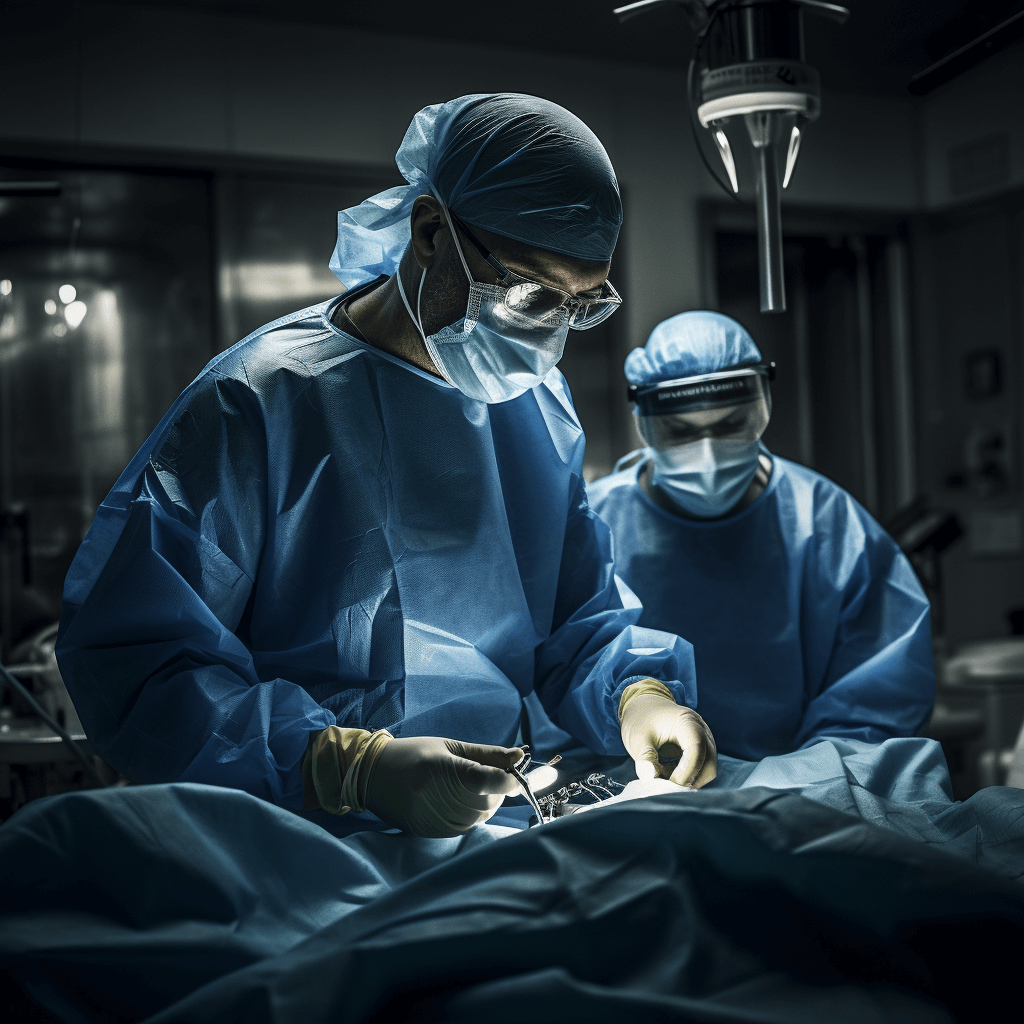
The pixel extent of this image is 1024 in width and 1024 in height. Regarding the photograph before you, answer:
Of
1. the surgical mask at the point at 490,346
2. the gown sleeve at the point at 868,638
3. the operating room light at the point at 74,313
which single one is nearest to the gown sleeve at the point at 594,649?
the surgical mask at the point at 490,346

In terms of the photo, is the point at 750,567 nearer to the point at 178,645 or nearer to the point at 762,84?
the point at 762,84

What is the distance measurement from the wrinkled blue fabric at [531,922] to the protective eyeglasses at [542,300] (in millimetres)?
692

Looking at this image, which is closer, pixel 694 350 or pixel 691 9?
pixel 691 9

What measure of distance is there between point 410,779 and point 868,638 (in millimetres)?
1141

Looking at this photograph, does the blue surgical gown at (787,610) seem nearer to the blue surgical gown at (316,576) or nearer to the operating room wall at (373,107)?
the blue surgical gown at (316,576)

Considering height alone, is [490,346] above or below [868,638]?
above

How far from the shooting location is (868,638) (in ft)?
6.32

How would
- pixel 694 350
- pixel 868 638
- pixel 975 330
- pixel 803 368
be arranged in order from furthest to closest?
pixel 803 368
pixel 975 330
pixel 694 350
pixel 868 638

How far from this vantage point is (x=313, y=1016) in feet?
2.37

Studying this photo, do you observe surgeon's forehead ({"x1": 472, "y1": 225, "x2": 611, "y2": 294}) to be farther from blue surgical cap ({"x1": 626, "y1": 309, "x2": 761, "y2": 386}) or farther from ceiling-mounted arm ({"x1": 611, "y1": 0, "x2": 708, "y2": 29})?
blue surgical cap ({"x1": 626, "y1": 309, "x2": 761, "y2": 386})

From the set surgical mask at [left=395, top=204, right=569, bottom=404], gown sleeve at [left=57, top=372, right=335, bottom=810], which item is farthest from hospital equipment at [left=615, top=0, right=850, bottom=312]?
gown sleeve at [left=57, top=372, right=335, bottom=810]

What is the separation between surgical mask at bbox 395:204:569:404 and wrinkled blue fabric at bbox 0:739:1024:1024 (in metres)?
0.64

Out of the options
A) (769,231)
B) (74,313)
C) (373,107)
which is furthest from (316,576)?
(373,107)

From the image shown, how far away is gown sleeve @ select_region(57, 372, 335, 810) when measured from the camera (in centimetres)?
112
